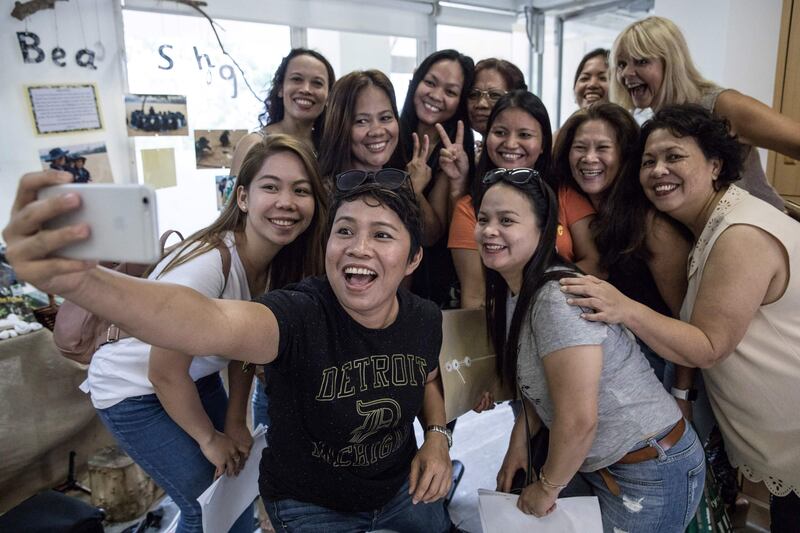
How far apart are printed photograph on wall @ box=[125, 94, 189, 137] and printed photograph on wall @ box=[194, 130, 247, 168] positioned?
0.31 ft

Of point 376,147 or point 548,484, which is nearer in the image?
point 548,484

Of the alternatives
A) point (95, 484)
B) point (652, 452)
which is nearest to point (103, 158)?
point (95, 484)

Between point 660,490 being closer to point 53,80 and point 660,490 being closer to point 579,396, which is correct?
point 579,396

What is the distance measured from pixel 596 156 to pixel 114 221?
1485 millimetres

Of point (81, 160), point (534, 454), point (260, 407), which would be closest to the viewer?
point (534, 454)

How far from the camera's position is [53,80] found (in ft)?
8.57

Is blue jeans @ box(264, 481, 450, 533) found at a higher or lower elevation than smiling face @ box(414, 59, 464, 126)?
lower

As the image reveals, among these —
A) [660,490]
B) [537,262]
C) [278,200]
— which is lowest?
[660,490]

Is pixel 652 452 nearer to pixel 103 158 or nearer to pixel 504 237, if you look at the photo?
pixel 504 237

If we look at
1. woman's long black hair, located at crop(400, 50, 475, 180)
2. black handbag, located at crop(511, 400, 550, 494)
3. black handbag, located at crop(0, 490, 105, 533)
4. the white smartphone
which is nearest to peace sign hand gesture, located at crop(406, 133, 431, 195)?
woman's long black hair, located at crop(400, 50, 475, 180)

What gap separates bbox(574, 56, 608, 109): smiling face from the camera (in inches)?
107

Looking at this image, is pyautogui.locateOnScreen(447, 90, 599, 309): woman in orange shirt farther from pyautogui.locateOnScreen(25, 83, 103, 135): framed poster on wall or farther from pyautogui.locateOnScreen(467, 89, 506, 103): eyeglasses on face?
pyautogui.locateOnScreen(25, 83, 103, 135): framed poster on wall

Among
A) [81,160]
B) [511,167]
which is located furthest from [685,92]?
[81,160]

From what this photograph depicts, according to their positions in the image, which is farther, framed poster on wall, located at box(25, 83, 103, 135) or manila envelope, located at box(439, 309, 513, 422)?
framed poster on wall, located at box(25, 83, 103, 135)
